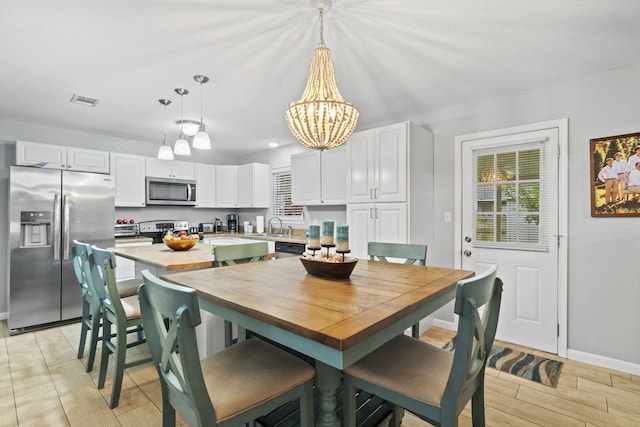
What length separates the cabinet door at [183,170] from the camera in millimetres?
4988

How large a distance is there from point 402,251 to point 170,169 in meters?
4.04

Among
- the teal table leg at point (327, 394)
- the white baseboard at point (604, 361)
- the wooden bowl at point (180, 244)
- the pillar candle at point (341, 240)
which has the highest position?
the pillar candle at point (341, 240)

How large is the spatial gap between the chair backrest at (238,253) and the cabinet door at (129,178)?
9.46 feet

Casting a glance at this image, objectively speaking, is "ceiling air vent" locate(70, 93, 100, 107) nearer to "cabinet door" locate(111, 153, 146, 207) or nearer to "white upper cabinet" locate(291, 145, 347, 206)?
"cabinet door" locate(111, 153, 146, 207)

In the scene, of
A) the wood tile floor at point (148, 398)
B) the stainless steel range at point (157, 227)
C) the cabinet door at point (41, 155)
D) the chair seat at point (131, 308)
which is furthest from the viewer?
the stainless steel range at point (157, 227)

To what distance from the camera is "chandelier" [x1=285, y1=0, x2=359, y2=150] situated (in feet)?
5.77

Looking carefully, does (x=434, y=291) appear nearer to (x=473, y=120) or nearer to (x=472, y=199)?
(x=472, y=199)

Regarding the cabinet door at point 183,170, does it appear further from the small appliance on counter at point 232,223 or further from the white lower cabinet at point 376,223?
the white lower cabinet at point 376,223

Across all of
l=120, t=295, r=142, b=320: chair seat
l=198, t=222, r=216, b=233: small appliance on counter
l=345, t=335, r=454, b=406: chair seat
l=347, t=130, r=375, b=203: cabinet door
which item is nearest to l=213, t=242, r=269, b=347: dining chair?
l=120, t=295, r=142, b=320: chair seat

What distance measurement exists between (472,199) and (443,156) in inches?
22.2

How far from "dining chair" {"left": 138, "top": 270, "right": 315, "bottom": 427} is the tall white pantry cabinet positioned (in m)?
2.13

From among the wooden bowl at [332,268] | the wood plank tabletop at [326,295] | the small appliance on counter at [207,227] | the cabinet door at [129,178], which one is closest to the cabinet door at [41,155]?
the cabinet door at [129,178]

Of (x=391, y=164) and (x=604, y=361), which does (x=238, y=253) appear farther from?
(x=604, y=361)

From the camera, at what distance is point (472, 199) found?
10.8ft
